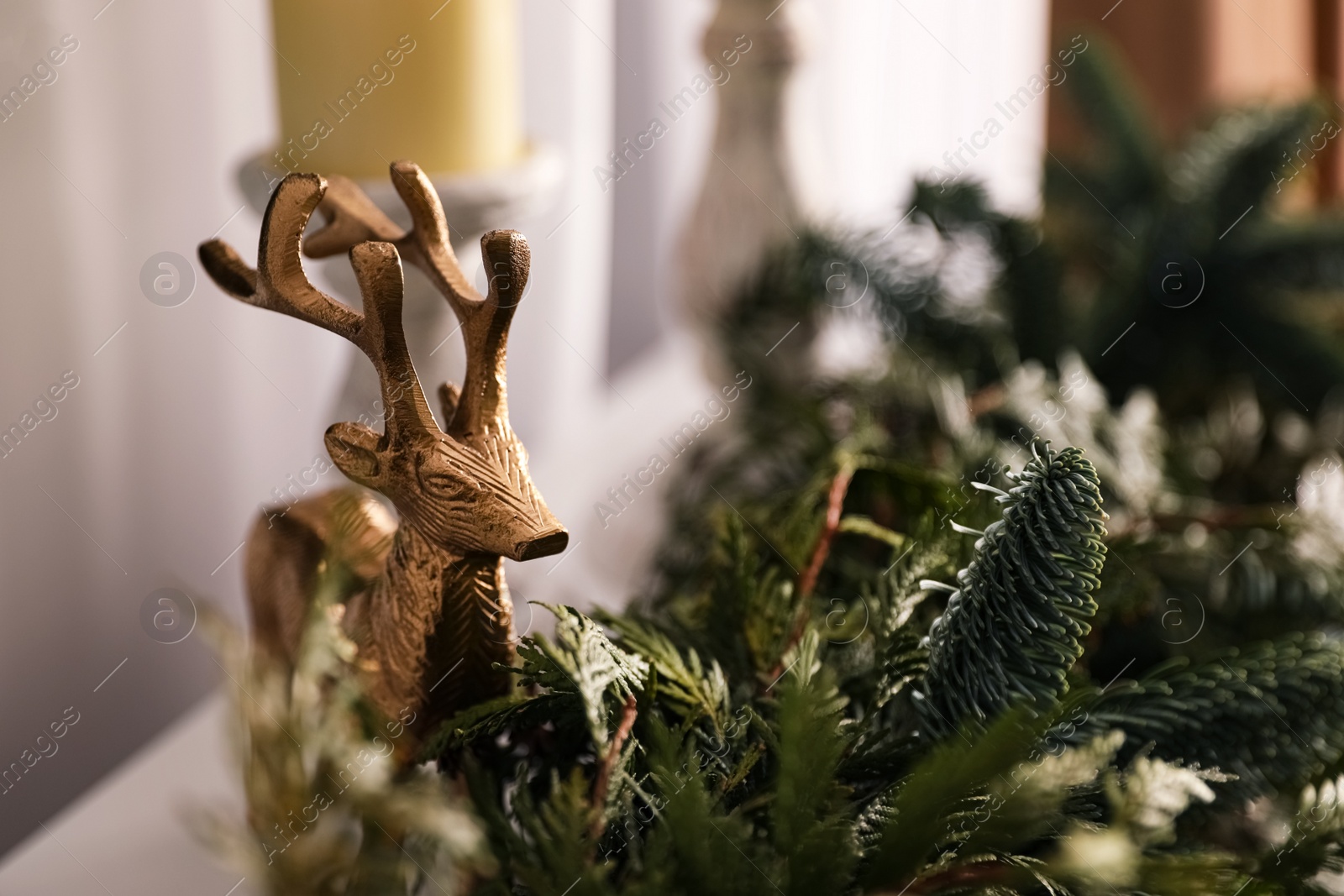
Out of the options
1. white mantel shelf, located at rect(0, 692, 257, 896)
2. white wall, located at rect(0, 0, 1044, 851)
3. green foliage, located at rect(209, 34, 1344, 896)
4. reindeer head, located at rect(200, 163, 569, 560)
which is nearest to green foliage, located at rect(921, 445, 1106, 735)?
green foliage, located at rect(209, 34, 1344, 896)

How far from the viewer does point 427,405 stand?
1.22 ft

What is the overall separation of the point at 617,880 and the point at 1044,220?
23.2 inches

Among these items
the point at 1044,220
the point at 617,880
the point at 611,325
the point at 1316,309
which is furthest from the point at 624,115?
the point at 617,880

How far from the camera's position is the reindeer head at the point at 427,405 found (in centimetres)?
35

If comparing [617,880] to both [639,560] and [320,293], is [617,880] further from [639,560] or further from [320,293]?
[639,560]

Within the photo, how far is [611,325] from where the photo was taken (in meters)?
1.35

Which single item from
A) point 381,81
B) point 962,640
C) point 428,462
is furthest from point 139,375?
point 962,640

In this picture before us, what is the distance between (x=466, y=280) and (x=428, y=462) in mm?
76

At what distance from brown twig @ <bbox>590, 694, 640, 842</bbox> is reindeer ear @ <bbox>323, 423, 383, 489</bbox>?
0.39 ft

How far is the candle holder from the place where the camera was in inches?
20.1

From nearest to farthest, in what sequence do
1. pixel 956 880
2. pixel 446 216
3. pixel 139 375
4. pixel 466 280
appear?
1. pixel 956 880
2. pixel 466 280
3. pixel 446 216
4. pixel 139 375

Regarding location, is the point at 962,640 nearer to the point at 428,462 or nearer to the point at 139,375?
the point at 428,462

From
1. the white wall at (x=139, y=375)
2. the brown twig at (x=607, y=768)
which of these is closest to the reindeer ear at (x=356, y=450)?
the brown twig at (x=607, y=768)

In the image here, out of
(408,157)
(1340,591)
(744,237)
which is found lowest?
(1340,591)
